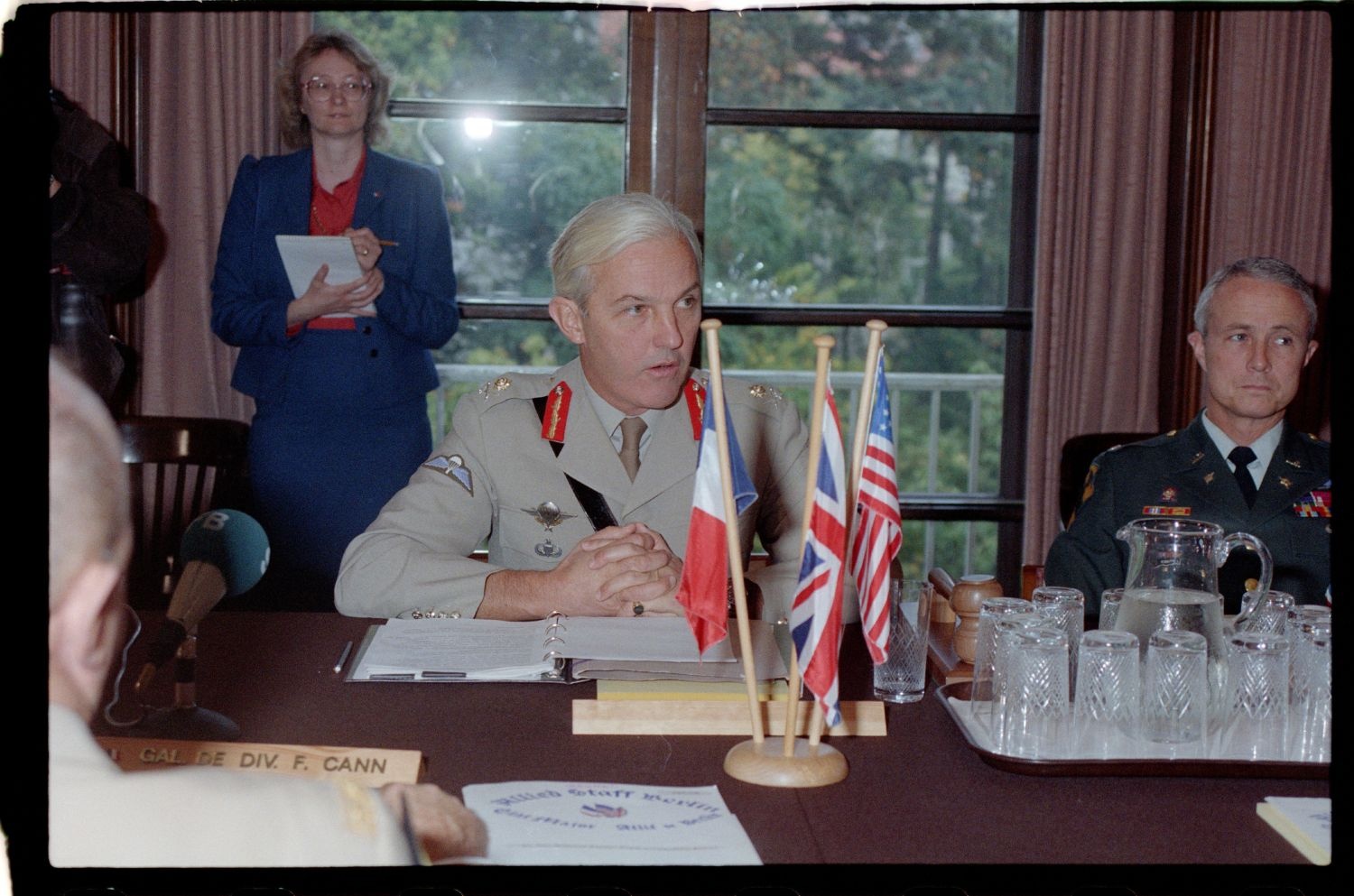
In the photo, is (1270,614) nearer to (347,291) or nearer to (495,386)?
(495,386)

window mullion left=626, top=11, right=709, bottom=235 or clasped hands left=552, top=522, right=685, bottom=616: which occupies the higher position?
window mullion left=626, top=11, right=709, bottom=235

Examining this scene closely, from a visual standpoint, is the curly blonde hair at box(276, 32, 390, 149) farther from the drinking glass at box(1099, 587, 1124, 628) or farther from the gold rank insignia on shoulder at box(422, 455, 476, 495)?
the drinking glass at box(1099, 587, 1124, 628)

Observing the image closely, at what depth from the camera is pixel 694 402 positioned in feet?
7.11

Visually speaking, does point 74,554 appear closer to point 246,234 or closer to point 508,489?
point 508,489

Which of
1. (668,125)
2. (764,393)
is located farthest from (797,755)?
(668,125)

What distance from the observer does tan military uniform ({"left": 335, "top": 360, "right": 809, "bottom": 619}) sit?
2.06m

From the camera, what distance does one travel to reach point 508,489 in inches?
83.8

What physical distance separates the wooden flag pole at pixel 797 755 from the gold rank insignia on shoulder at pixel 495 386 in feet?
3.59

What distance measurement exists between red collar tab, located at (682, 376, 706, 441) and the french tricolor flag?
90 cm

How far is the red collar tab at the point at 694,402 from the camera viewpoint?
215 centimetres

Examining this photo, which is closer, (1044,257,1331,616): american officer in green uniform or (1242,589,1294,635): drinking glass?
(1242,589,1294,635): drinking glass

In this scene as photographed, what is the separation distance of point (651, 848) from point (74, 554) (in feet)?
1.60

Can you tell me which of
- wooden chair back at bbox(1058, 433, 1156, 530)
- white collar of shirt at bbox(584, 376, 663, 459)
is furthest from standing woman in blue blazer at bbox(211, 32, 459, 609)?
wooden chair back at bbox(1058, 433, 1156, 530)

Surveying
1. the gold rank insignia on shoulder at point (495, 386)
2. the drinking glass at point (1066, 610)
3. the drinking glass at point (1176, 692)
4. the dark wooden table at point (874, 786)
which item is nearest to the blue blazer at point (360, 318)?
the gold rank insignia on shoulder at point (495, 386)
